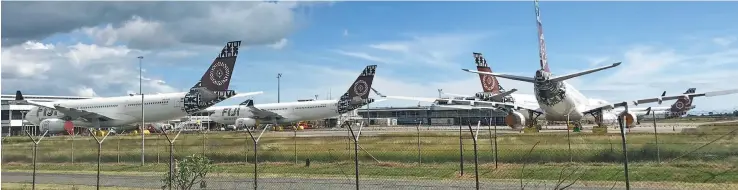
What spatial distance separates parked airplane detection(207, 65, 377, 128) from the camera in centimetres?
7069

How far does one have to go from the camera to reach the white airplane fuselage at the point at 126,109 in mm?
55688

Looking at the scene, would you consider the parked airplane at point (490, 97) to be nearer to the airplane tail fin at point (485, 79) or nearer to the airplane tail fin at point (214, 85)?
the airplane tail fin at point (485, 79)

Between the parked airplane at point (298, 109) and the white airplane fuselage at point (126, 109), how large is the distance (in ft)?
47.7

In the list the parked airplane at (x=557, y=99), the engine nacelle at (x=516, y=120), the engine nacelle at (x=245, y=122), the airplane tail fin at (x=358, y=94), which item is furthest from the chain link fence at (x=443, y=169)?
the engine nacelle at (x=245, y=122)

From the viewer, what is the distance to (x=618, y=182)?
14984 millimetres

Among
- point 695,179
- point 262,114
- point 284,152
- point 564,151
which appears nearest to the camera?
point 695,179

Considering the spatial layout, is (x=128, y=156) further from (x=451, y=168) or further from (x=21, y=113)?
(x=21, y=113)

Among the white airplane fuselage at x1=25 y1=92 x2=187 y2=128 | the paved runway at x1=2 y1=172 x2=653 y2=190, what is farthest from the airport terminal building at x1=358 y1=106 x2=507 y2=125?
the paved runway at x1=2 y1=172 x2=653 y2=190

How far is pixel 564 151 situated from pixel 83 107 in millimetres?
50355

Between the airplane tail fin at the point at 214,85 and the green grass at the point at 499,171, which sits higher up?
the airplane tail fin at the point at 214,85

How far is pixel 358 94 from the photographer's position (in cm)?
7081

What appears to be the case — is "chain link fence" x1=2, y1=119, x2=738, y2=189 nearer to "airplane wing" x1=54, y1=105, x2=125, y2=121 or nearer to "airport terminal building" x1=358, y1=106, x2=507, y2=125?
"airplane wing" x1=54, y1=105, x2=125, y2=121

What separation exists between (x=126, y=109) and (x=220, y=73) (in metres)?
10.7

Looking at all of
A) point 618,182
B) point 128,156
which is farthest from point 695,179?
point 128,156
